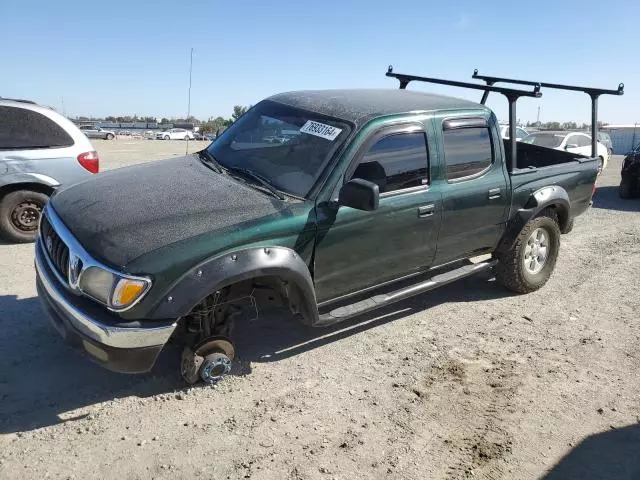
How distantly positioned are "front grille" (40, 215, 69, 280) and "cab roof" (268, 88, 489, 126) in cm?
210

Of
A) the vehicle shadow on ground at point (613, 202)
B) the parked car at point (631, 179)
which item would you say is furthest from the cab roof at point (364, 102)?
the parked car at point (631, 179)

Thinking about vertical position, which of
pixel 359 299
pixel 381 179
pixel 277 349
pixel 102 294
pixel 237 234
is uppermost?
pixel 381 179

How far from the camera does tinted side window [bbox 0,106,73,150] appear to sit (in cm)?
622

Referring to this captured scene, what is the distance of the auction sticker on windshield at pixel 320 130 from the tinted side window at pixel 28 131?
3.89m

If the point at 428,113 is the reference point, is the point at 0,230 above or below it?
below

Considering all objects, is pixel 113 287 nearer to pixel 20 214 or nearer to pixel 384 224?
pixel 384 224

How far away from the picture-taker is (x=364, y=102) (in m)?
4.29

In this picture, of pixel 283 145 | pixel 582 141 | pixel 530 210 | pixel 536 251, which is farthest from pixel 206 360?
pixel 582 141

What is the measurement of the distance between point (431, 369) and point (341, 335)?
818 mm

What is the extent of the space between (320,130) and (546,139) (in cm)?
1262

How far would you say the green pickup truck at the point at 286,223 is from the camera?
301cm

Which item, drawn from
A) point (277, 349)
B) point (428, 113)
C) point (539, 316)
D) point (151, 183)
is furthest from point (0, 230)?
point (539, 316)

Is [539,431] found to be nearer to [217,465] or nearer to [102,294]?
[217,465]

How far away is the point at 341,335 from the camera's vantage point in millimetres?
4438
